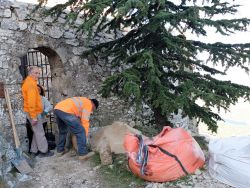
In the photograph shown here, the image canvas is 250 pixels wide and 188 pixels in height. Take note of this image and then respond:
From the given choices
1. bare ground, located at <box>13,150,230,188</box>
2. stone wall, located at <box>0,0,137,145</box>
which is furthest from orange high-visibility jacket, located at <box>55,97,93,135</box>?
stone wall, located at <box>0,0,137,145</box>

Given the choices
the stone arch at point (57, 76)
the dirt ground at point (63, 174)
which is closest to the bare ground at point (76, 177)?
the dirt ground at point (63, 174)

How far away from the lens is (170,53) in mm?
5574

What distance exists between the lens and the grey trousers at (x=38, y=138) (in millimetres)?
5645

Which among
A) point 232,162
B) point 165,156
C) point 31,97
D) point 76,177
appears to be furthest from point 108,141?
point 232,162

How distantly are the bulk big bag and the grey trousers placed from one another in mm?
1874

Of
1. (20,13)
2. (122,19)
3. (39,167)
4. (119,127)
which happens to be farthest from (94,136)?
(20,13)

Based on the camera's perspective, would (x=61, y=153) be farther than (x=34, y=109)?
Yes

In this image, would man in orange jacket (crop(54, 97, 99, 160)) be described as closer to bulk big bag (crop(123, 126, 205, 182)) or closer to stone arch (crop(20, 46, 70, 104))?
bulk big bag (crop(123, 126, 205, 182))

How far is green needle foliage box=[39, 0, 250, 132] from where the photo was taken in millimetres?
4617

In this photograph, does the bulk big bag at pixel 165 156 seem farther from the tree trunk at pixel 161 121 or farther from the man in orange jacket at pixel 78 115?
the tree trunk at pixel 161 121

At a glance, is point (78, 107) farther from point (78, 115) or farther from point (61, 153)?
point (61, 153)

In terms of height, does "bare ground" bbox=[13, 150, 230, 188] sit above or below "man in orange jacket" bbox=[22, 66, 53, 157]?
below

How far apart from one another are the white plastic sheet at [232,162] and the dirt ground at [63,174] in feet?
5.10

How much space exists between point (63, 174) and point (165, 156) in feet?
5.10
